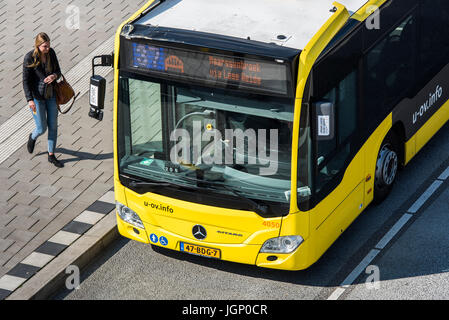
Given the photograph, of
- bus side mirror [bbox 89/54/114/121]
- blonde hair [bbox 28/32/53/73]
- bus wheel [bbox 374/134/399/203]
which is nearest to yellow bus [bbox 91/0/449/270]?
bus side mirror [bbox 89/54/114/121]

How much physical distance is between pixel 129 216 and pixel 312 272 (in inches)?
87.1

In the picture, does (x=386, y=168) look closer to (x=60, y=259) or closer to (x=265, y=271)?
(x=265, y=271)

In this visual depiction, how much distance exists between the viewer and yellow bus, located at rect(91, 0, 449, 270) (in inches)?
398

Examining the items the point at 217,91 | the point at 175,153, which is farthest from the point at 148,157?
the point at 217,91

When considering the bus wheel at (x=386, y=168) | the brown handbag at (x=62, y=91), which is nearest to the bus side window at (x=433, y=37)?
the bus wheel at (x=386, y=168)

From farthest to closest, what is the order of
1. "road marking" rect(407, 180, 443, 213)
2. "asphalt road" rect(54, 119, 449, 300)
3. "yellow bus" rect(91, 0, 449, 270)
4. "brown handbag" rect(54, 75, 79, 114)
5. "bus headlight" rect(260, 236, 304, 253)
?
"brown handbag" rect(54, 75, 79, 114), "road marking" rect(407, 180, 443, 213), "asphalt road" rect(54, 119, 449, 300), "bus headlight" rect(260, 236, 304, 253), "yellow bus" rect(91, 0, 449, 270)

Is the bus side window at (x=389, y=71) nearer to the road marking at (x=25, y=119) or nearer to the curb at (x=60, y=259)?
the curb at (x=60, y=259)

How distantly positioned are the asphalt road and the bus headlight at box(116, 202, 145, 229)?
1.88ft

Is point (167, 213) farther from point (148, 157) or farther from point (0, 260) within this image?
point (0, 260)

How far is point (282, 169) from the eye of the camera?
10.4m

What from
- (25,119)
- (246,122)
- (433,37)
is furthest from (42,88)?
(433,37)

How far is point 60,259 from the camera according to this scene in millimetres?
11594

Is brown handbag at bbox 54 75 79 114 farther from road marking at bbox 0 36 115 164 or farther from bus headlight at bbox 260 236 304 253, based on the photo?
bus headlight at bbox 260 236 304 253
